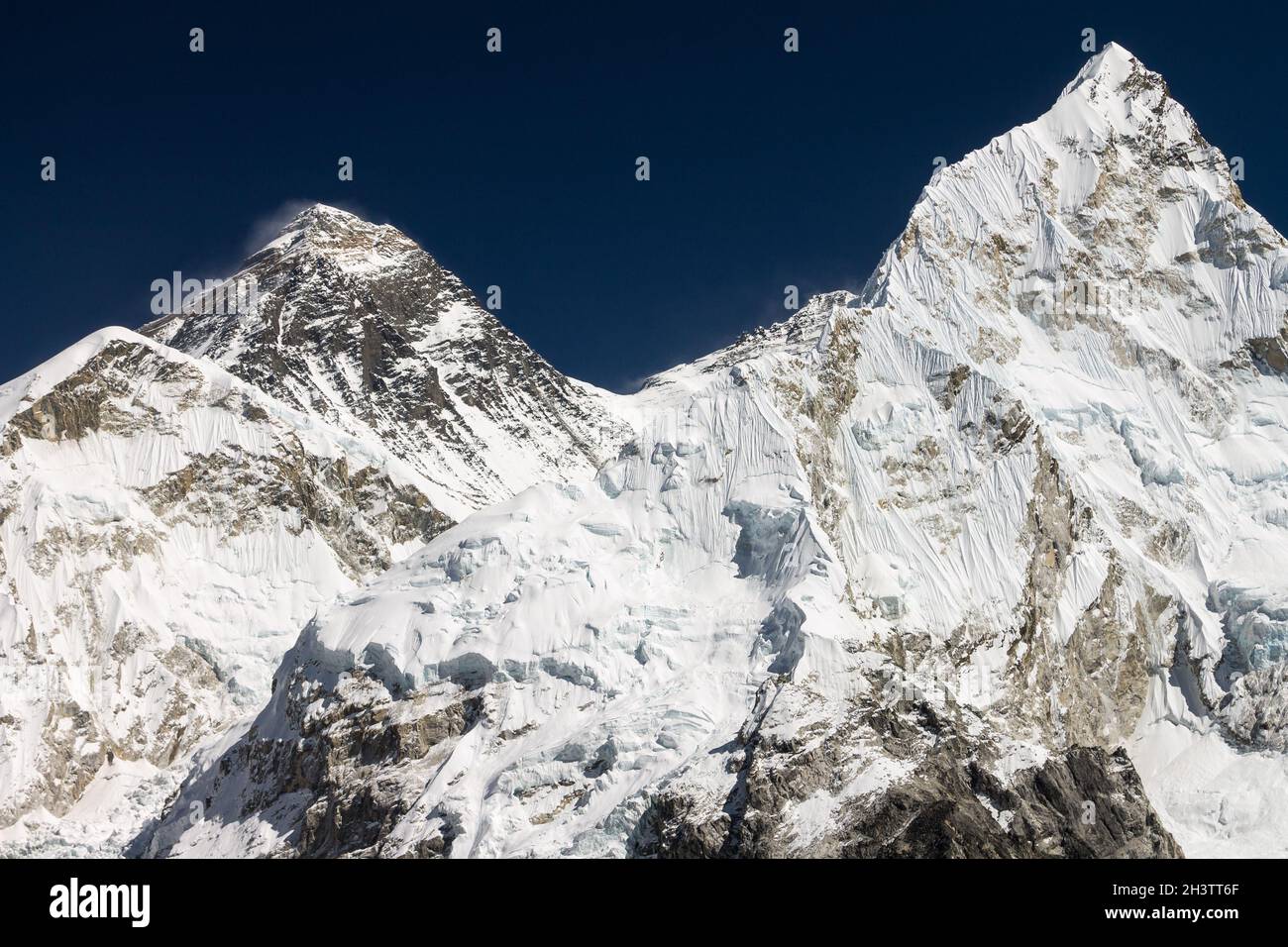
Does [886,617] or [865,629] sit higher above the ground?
[886,617]

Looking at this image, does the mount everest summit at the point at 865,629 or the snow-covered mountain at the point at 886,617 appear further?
the mount everest summit at the point at 865,629

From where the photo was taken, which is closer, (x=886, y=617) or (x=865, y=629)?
(x=865, y=629)

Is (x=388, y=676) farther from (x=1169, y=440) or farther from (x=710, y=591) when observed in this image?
(x=1169, y=440)
